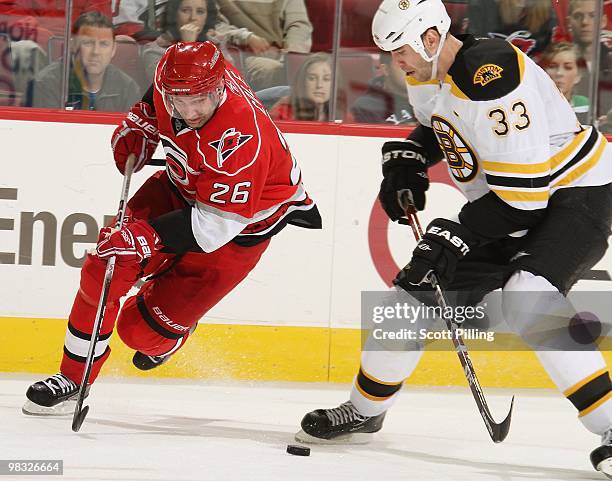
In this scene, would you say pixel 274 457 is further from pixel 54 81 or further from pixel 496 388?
→ pixel 54 81

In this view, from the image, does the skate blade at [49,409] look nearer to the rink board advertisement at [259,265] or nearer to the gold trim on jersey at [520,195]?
the rink board advertisement at [259,265]

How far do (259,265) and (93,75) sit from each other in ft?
2.97

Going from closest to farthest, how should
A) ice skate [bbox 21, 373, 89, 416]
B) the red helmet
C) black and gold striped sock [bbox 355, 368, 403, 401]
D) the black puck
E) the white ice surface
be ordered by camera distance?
1. the white ice surface
2. the red helmet
3. the black puck
4. black and gold striped sock [bbox 355, 368, 403, 401]
5. ice skate [bbox 21, 373, 89, 416]

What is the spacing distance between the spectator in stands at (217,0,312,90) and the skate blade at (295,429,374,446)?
60.4 inches

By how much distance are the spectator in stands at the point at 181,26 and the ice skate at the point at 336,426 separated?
1.58m

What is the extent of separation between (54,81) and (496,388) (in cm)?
193

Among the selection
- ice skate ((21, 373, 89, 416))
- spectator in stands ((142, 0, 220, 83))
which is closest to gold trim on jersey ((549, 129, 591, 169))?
ice skate ((21, 373, 89, 416))

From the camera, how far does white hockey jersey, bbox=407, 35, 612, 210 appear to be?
8.98 ft

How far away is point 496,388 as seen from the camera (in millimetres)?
4199

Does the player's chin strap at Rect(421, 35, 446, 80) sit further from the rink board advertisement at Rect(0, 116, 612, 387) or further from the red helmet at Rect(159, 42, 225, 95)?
the rink board advertisement at Rect(0, 116, 612, 387)

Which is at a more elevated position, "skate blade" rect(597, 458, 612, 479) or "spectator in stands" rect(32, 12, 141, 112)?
"spectator in stands" rect(32, 12, 141, 112)

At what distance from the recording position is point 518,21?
4262mm

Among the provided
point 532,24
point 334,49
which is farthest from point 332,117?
point 532,24

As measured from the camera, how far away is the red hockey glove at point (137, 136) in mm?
3365
